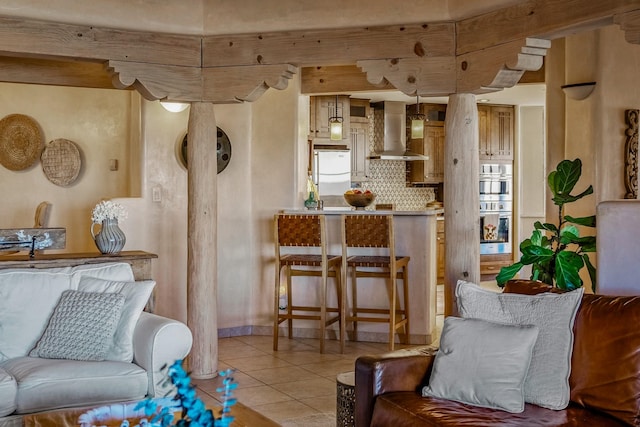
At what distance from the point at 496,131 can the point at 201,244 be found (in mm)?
→ 6786

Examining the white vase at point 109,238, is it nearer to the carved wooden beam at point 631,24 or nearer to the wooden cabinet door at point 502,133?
the carved wooden beam at point 631,24

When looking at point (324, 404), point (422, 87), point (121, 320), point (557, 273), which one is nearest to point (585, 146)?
point (422, 87)

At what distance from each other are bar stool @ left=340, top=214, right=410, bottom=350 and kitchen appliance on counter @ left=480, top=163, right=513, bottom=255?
4609mm

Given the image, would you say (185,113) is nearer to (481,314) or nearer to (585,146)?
(585,146)

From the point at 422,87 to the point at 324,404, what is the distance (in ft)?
7.05

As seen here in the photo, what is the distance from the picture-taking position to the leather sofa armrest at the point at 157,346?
12.2 feet

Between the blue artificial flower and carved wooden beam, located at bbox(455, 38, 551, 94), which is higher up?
carved wooden beam, located at bbox(455, 38, 551, 94)

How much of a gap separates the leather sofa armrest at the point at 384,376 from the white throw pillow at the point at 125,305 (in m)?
1.38

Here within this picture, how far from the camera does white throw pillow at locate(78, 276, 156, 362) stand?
12.6 feet

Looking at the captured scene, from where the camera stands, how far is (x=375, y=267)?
623 cm

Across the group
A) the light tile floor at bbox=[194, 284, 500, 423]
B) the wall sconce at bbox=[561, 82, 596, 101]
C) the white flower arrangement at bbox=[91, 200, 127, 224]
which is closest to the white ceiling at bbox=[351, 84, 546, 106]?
the wall sconce at bbox=[561, 82, 596, 101]

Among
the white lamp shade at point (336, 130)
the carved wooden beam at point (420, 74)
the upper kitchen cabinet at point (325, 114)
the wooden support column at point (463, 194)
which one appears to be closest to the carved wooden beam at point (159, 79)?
the carved wooden beam at point (420, 74)

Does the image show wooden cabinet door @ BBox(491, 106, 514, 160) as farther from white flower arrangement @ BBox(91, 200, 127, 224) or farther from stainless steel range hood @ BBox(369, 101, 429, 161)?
white flower arrangement @ BBox(91, 200, 127, 224)

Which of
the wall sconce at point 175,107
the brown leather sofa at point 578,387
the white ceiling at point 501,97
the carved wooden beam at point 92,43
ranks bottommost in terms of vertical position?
the brown leather sofa at point 578,387
